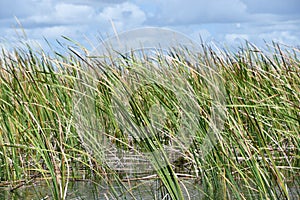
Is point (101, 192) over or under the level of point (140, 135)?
under

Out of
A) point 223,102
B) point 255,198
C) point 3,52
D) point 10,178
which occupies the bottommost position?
point 255,198

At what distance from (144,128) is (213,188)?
2.20 feet

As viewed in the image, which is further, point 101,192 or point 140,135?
point 101,192

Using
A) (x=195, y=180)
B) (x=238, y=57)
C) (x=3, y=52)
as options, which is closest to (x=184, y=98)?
(x=195, y=180)

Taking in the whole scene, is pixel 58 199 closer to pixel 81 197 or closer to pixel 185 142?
pixel 81 197

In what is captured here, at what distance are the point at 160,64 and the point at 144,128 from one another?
1321mm

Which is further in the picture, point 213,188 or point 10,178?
point 10,178

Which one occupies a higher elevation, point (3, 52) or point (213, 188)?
point (3, 52)

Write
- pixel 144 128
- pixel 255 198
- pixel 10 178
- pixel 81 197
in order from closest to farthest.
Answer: pixel 144 128 → pixel 255 198 → pixel 81 197 → pixel 10 178

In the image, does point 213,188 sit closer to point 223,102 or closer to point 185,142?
point 185,142

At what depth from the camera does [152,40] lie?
11.6ft

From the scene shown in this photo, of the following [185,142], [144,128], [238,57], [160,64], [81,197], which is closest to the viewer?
[144,128]

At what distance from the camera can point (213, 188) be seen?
2881mm

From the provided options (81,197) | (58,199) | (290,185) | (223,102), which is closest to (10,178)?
(81,197)
